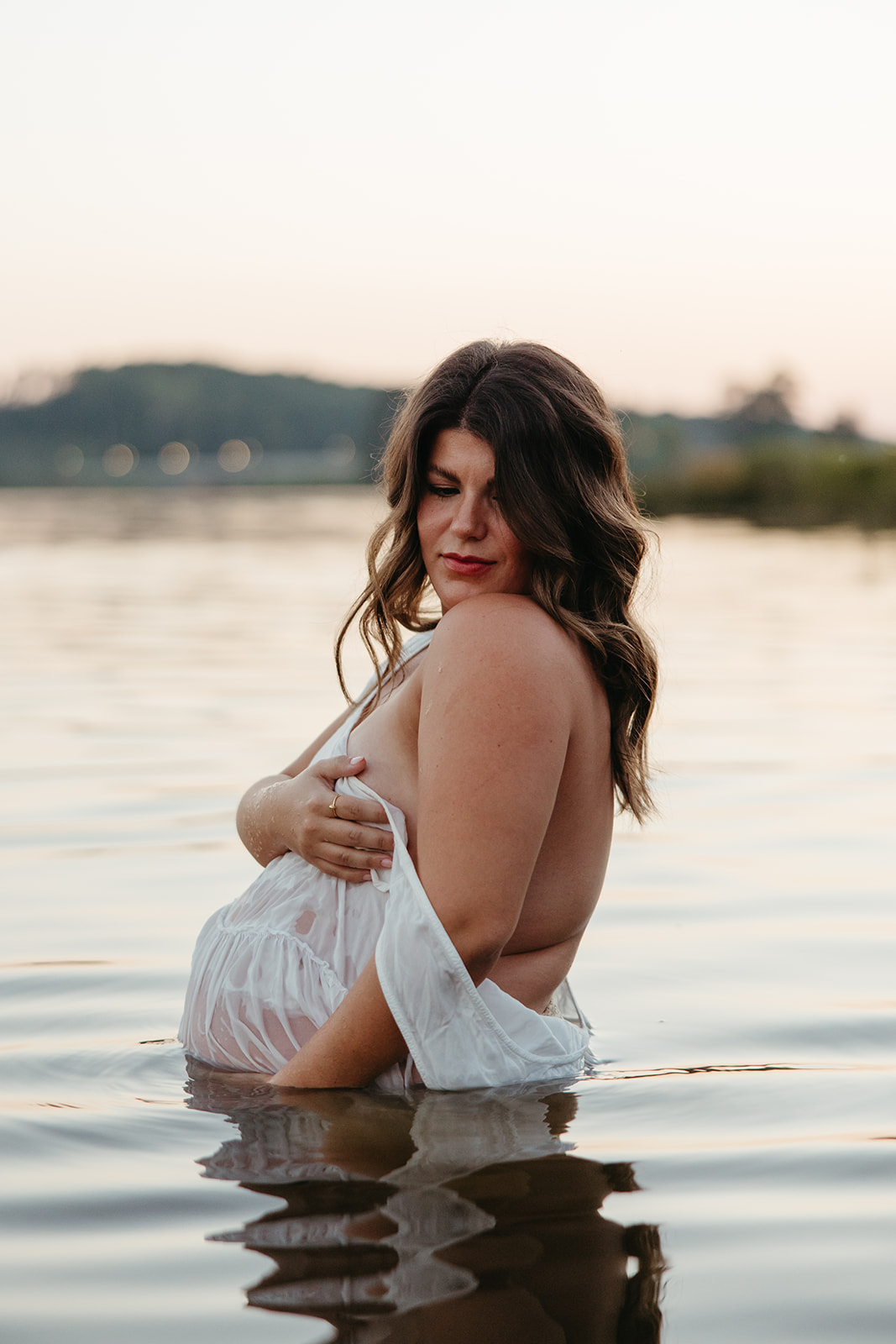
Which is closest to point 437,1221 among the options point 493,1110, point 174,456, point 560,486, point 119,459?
point 493,1110

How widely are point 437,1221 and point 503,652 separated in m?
0.93

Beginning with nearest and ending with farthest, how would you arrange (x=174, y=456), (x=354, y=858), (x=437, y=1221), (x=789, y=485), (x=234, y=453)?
(x=437, y=1221) < (x=354, y=858) < (x=789, y=485) < (x=174, y=456) < (x=234, y=453)

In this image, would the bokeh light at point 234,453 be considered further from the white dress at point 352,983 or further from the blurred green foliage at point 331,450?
the white dress at point 352,983

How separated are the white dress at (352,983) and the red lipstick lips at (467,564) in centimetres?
40

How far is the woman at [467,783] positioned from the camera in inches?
103

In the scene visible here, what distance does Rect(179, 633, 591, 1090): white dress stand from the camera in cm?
266

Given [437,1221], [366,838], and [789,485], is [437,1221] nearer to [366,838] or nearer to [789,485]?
[366,838]

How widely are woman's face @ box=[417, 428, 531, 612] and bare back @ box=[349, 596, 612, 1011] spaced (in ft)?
0.49

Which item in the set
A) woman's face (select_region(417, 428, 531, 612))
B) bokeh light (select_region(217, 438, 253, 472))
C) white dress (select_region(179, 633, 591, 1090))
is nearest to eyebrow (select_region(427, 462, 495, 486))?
woman's face (select_region(417, 428, 531, 612))

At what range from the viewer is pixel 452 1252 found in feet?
7.74

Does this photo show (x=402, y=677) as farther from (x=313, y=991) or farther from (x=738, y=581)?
(x=738, y=581)

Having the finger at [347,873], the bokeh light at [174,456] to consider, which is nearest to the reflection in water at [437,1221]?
the finger at [347,873]

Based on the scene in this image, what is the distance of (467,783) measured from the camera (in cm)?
259

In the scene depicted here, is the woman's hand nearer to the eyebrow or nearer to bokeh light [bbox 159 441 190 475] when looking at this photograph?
the eyebrow
